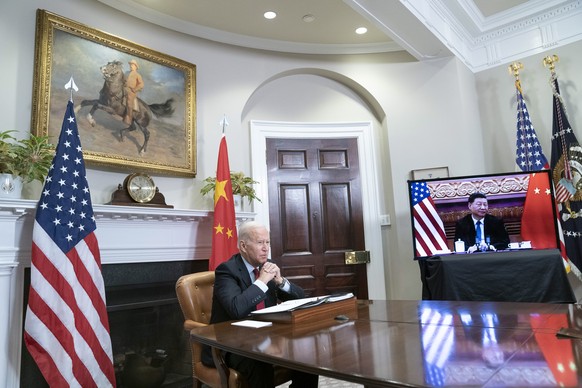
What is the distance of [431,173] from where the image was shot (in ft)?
14.2

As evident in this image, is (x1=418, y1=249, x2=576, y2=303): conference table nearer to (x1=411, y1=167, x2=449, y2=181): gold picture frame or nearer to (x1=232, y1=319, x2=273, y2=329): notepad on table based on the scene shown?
(x1=411, y1=167, x2=449, y2=181): gold picture frame

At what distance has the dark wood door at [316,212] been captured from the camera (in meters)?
4.41

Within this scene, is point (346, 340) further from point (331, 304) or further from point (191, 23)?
point (191, 23)

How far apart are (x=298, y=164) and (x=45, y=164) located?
258 centimetres

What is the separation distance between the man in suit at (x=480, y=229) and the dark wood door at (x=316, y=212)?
1.21 m

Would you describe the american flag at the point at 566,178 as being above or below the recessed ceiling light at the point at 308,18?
below

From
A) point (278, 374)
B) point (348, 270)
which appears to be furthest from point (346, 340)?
point (348, 270)

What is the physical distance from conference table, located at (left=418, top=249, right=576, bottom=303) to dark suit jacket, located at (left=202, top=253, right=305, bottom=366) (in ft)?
5.96

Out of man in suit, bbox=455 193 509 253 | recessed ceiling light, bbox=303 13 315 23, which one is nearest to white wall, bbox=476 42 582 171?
man in suit, bbox=455 193 509 253

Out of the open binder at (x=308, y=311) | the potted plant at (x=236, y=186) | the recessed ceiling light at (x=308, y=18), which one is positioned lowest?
the open binder at (x=308, y=311)

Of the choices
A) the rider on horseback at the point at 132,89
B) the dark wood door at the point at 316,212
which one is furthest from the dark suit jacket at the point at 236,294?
the dark wood door at the point at 316,212

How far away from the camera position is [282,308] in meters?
1.63

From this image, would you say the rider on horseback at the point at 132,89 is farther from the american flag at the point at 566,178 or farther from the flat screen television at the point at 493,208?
the american flag at the point at 566,178

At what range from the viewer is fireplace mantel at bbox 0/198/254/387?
2.39 meters
